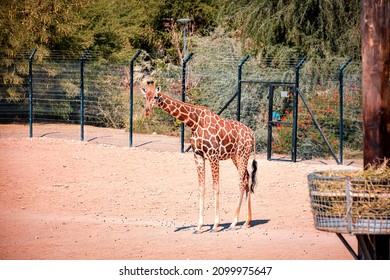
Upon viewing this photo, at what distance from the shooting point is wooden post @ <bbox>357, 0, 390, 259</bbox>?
8.66 m

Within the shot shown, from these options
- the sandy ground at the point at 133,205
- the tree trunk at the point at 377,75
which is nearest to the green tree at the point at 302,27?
the sandy ground at the point at 133,205

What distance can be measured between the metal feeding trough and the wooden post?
0.56 metres

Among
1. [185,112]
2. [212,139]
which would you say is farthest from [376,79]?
[185,112]

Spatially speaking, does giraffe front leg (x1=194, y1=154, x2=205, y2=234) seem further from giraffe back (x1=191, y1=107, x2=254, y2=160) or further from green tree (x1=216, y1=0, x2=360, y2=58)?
green tree (x1=216, y1=0, x2=360, y2=58)

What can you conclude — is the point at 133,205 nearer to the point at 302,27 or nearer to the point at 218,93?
the point at 218,93

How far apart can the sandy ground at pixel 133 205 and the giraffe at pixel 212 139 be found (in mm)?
577

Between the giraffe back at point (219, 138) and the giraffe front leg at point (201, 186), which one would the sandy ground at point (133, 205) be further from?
the giraffe back at point (219, 138)

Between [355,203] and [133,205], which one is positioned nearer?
[355,203]

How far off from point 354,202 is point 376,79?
1.33 metres

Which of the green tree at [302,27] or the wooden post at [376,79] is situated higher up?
the green tree at [302,27]

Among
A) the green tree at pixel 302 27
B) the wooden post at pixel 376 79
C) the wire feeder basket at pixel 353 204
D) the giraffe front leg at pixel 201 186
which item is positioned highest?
the green tree at pixel 302 27

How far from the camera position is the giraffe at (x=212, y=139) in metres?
13.0

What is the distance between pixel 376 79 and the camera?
870cm

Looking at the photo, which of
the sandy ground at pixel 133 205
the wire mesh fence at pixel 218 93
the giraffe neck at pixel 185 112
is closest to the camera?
the sandy ground at pixel 133 205
